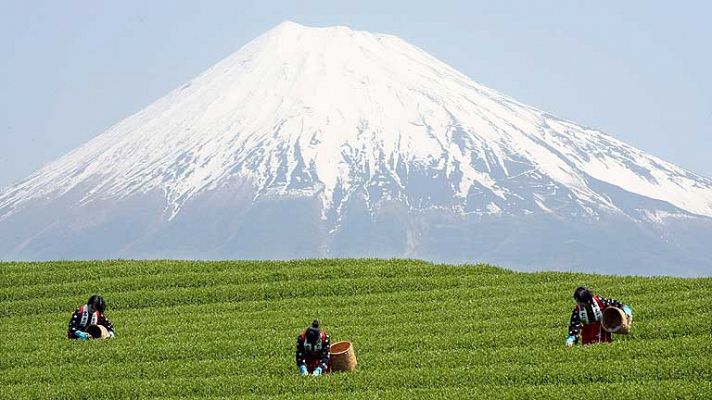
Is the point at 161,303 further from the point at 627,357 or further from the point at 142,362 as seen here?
the point at 627,357

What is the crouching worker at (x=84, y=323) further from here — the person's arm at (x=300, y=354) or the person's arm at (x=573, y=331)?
the person's arm at (x=573, y=331)

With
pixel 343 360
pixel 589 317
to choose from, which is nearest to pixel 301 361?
pixel 343 360

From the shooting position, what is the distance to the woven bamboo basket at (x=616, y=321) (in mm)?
23375

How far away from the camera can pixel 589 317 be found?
23.5m

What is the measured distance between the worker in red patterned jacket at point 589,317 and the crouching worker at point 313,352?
15.6 feet

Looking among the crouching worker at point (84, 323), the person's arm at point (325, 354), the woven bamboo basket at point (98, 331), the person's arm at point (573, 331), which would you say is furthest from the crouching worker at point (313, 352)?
the woven bamboo basket at point (98, 331)

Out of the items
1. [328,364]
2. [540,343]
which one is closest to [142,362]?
[328,364]

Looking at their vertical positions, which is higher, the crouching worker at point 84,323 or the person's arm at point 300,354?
the crouching worker at point 84,323

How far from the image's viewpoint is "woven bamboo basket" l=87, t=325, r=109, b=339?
2778 centimetres

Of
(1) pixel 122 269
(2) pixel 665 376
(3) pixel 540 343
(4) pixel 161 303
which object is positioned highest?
(1) pixel 122 269

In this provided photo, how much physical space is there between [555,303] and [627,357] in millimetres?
9145

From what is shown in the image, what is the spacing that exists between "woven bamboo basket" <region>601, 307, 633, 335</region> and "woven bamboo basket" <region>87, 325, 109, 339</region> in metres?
11.3

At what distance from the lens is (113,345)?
91.0 ft

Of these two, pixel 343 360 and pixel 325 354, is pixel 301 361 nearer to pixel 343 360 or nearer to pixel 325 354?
pixel 325 354
